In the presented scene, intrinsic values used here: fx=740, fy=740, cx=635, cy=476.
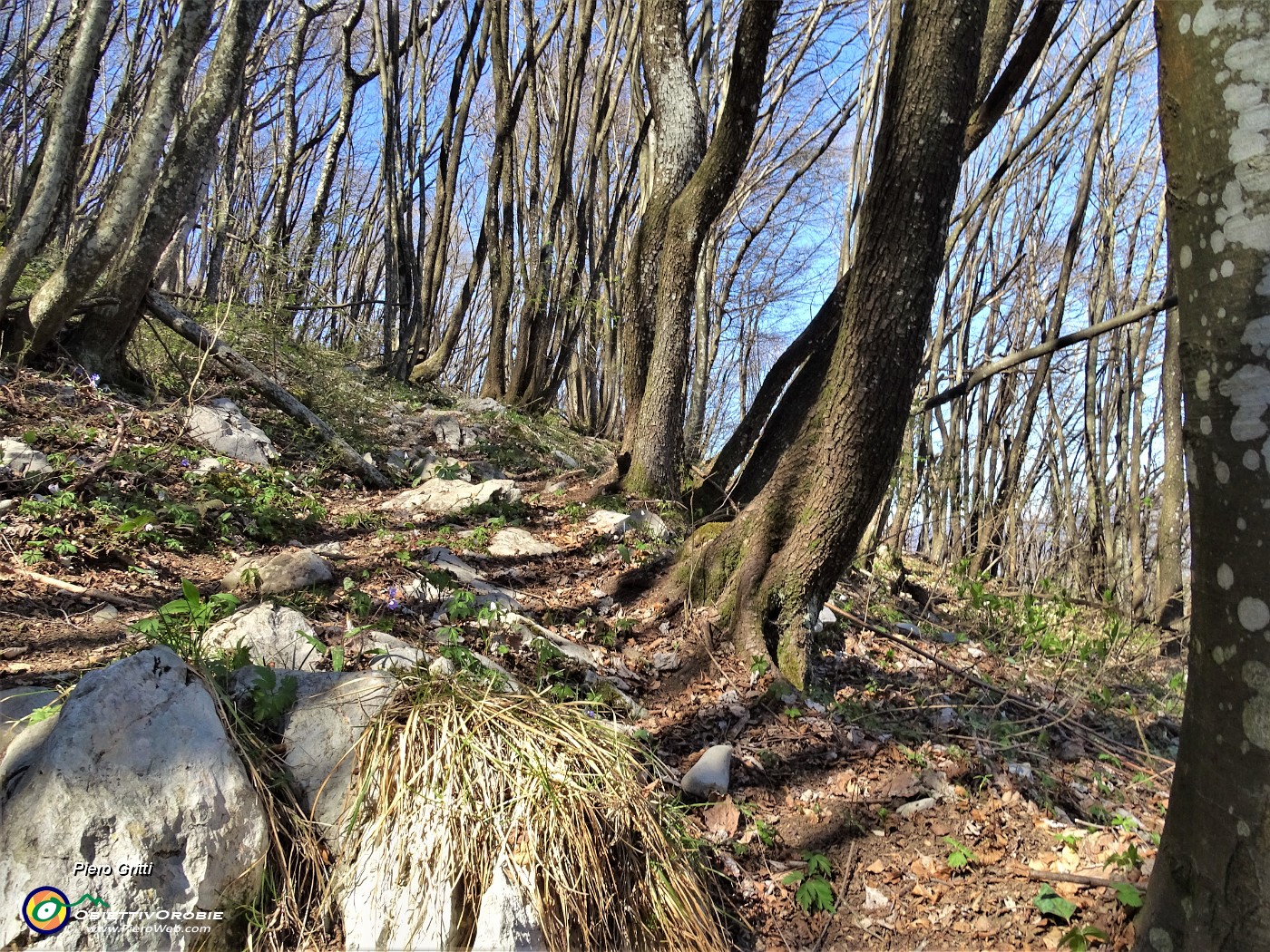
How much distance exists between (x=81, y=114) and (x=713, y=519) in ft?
17.3

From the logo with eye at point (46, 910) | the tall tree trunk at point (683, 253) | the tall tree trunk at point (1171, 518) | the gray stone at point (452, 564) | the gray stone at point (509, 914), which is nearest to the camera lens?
the logo with eye at point (46, 910)

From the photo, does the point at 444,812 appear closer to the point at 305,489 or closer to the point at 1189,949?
the point at 1189,949

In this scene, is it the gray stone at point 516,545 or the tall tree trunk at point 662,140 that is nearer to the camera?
the gray stone at point 516,545

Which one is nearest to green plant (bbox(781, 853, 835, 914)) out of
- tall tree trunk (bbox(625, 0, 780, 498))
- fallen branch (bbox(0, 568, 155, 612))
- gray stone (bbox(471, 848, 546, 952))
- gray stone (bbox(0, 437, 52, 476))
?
gray stone (bbox(471, 848, 546, 952))

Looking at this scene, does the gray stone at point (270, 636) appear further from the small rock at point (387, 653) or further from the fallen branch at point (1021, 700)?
the fallen branch at point (1021, 700)

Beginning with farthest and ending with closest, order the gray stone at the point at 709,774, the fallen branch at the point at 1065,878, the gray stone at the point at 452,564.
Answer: the gray stone at the point at 452,564 → the gray stone at the point at 709,774 → the fallen branch at the point at 1065,878

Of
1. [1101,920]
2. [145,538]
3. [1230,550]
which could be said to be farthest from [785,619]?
[145,538]

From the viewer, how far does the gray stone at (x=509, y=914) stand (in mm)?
1874

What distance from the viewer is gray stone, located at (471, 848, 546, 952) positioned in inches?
73.8

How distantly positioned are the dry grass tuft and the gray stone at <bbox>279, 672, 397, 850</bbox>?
0.29 ft

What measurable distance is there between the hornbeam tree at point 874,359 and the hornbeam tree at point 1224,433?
1.74 metres

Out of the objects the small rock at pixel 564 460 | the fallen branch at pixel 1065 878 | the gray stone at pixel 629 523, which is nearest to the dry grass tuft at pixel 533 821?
the fallen branch at pixel 1065 878

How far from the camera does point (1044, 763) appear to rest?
3229 millimetres

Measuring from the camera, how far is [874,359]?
131 inches
